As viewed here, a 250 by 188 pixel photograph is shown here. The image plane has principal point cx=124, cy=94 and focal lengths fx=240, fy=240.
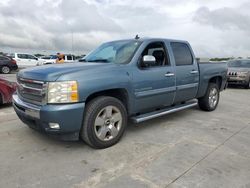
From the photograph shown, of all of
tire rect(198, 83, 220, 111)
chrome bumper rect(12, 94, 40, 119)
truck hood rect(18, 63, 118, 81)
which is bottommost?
tire rect(198, 83, 220, 111)

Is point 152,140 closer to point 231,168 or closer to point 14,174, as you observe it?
point 231,168

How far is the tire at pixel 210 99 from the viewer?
6398 millimetres

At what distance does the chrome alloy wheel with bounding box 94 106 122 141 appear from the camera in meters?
3.74

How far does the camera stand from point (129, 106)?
13.8ft

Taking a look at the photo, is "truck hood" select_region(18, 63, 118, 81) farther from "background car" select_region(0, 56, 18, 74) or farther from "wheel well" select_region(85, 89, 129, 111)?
"background car" select_region(0, 56, 18, 74)

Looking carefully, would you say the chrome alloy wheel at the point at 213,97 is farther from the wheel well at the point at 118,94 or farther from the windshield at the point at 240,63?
the windshield at the point at 240,63

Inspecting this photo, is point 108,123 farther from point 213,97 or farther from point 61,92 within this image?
point 213,97

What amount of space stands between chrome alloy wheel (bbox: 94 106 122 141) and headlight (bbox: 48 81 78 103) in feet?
1.97

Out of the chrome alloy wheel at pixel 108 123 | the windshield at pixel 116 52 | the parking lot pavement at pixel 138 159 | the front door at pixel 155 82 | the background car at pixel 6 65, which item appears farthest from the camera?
the background car at pixel 6 65

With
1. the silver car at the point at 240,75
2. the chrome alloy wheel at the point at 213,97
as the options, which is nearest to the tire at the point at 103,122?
the chrome alloy wheel at the point at 213,97

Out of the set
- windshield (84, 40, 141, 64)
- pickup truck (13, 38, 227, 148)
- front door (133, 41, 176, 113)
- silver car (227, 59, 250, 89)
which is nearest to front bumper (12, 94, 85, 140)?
pickup truck (13, 38, 227, 148)

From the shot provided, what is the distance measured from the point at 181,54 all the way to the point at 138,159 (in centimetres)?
291

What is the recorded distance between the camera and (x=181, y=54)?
5.44 m

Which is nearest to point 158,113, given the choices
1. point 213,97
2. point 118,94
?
point 118,94
